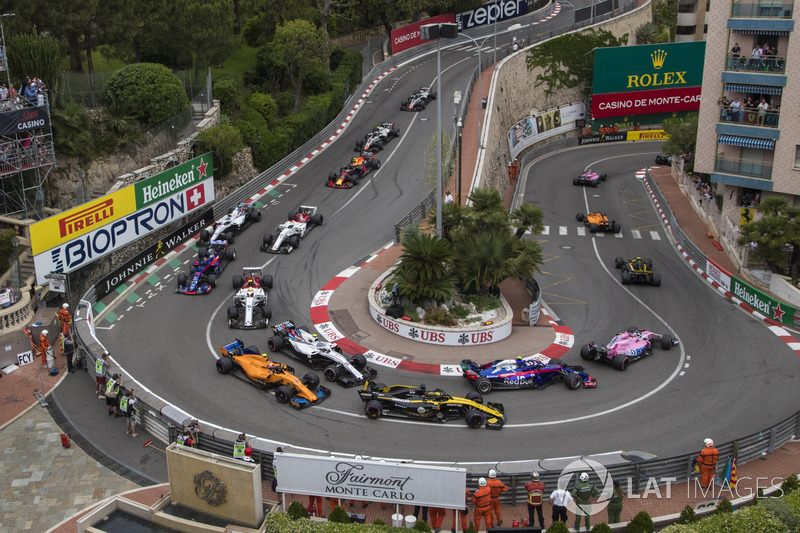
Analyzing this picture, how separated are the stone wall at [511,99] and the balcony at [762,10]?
16314 mm

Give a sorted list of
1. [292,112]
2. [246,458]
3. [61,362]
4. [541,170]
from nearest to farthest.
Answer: [246,458], [61,362], [292,112], [541,170]

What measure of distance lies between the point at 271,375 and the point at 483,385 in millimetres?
7409

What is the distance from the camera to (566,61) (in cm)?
7481

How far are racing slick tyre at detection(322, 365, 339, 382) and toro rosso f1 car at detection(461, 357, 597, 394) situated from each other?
452cm

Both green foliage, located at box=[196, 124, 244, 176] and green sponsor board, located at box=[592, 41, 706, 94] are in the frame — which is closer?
green foliage, located at box=[196, 124, 244, 176]

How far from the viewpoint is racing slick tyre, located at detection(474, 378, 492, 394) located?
29.3m

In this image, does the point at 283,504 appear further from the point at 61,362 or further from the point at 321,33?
the point at 321,33

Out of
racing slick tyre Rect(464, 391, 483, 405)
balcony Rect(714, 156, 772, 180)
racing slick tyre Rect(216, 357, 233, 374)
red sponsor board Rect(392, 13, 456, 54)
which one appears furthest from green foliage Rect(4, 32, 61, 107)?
red sponsor board Rect(392, 13, 456, 54)

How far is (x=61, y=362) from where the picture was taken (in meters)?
32.0

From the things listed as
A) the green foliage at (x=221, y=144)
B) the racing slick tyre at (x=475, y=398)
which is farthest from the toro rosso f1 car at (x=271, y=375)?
the green foliage at (x=221, y=144)

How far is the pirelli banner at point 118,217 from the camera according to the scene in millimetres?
34750

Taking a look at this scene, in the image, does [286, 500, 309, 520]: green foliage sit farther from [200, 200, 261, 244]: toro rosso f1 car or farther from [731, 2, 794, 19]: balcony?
[731, 2, 794, 19]: balcony

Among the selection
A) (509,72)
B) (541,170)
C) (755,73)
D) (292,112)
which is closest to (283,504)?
(755,73)

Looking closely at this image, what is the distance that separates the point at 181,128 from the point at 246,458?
29.5 meters
